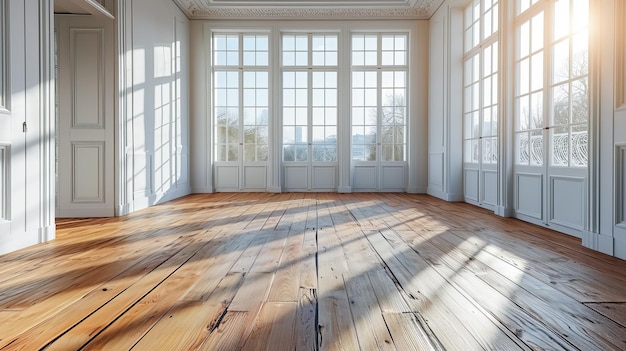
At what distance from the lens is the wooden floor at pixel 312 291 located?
1.25m

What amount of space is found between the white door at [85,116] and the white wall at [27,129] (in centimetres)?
111

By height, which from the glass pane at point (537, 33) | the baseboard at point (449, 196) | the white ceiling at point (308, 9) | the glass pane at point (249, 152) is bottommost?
the baseboard at point (449, 196)

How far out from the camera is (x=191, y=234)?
10.0ft

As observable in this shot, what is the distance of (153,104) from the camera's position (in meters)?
5.07

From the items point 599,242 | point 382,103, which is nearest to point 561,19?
point 599,242

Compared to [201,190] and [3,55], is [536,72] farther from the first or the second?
[201,190]

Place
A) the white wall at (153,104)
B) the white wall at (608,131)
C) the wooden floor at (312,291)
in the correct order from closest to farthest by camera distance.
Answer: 1. the wooden floor at (312,291)
2. the white wall at (608,131)
3. the white wall at (153,104)

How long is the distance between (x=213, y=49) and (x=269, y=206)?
12.7 ft

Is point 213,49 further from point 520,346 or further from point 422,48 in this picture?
point 520,346

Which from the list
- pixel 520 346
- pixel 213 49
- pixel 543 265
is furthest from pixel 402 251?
pixel 213 49

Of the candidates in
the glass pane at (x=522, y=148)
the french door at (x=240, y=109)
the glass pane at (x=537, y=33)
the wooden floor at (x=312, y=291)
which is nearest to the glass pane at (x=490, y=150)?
the glass pane at (x=522, y=148)

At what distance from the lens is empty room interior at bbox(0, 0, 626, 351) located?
4.73ft

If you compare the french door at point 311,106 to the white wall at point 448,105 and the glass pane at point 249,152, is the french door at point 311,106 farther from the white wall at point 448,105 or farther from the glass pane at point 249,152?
the white wall at point 448,105

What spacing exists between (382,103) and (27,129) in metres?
5.69
